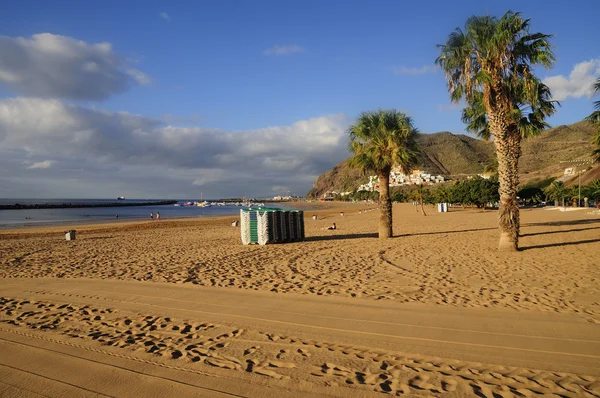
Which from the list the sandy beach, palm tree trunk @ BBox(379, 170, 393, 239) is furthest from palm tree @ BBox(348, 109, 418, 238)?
the sandy beach

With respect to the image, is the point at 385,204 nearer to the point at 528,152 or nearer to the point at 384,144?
the point at 384,144

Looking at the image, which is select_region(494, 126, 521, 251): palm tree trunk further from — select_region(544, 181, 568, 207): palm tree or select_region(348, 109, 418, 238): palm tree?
select_region(544, 181, 568, 207): palm tree

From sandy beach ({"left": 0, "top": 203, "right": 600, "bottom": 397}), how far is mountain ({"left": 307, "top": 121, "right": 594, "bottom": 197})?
3921 cm

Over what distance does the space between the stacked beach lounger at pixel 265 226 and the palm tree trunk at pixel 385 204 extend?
4230mm

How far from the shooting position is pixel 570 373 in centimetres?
395

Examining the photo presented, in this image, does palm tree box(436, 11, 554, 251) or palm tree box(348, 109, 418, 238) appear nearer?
palm tree box(436, 11, 554, 251)

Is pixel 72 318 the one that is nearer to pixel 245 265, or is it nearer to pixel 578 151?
pixel 245 265

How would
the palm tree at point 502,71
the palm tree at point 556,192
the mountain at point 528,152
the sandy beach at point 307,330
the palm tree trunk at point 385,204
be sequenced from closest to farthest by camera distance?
1. the sandy beach at point 307,330
2. the palm tree at point 502,71
3. the palm tree trunk at point 385,204
4. the palm tree at point 556,192
5. the mountain at point 528,152

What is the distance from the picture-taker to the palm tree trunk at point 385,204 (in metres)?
17.2

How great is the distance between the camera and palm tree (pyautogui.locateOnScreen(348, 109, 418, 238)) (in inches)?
643

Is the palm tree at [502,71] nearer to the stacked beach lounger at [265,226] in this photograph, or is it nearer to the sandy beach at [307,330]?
the sandy beach at [307,330]

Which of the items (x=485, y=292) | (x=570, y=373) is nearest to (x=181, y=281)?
(x=485, y=292)

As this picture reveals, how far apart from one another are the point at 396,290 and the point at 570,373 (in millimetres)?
3813

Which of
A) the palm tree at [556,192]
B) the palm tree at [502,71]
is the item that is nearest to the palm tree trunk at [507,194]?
the palm tree at [502,71]
